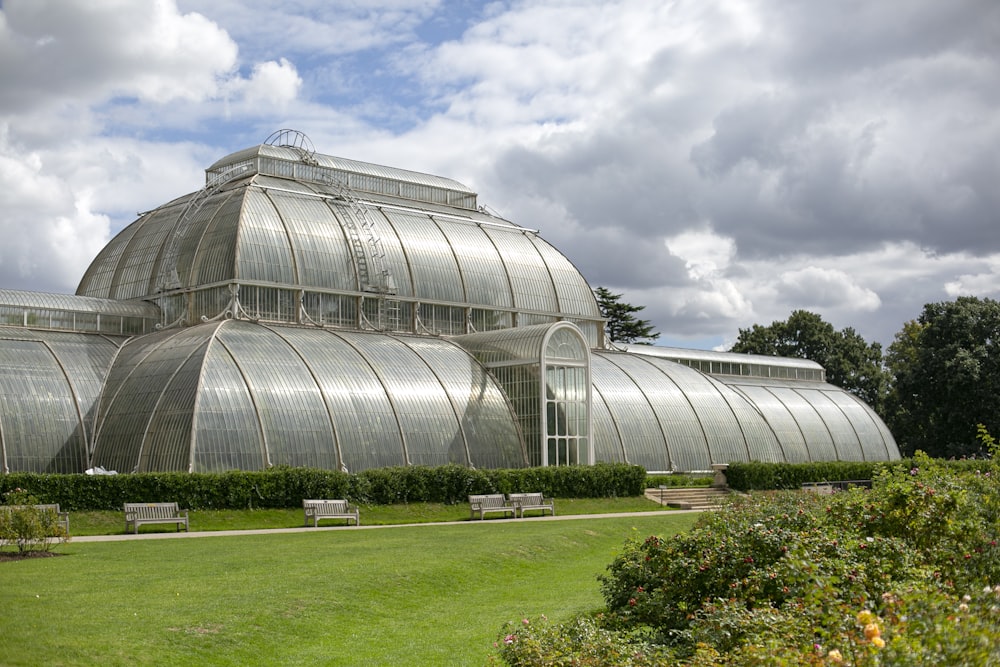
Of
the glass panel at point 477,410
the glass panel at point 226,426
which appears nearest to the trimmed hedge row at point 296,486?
the glass panel at point 226,426

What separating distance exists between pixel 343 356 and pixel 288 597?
30614 millimetres

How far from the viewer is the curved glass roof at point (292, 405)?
4394 cm

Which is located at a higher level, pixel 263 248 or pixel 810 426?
pixel 263 248

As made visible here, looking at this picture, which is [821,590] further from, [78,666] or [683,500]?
[683,500]

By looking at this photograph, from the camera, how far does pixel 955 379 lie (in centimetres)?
8075

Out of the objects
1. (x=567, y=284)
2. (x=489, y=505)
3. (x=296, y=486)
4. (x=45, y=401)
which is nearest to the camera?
(x=296, y=486)

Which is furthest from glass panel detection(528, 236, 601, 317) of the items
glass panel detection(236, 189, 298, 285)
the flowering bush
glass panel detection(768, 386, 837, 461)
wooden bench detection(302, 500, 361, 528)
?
the flowering bush

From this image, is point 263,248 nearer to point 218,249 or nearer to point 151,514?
point 218,249

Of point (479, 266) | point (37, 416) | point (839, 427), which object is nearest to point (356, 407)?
point (37, 416)

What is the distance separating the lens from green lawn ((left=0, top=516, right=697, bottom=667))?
57.2 feet

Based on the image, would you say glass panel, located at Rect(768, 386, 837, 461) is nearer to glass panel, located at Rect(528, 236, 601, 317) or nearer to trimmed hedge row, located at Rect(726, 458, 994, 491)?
trimmed hedge row, located at Rect(726, 458, 994, 491)

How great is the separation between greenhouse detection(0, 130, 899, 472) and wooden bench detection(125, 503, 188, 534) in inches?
217

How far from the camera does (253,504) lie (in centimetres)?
4034

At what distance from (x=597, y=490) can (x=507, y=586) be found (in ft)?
82.1
